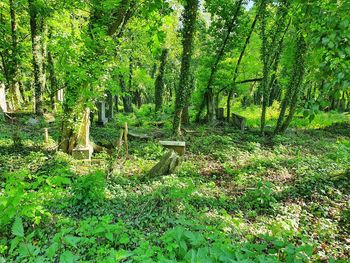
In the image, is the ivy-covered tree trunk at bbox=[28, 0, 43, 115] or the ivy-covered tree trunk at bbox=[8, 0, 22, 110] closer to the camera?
the ivy-covered tree trunk at bbox=[8, 0, 22, 110]

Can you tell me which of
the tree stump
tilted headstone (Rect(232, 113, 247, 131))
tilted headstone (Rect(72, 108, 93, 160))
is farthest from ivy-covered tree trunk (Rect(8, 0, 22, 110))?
tilted headstone (Rect(232, 113, 247, 131))

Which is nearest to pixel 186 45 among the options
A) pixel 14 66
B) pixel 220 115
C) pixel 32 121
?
pixel 220 115

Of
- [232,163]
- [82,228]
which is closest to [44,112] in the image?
[232,163]

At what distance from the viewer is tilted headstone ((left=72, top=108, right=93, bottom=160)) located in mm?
7023

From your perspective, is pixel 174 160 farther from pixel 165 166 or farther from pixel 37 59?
pixel 37 59

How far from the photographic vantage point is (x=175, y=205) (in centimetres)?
454

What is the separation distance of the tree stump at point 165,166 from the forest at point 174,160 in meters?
0.03

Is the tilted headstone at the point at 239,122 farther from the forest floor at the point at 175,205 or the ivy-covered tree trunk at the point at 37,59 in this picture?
the ivy-covered tree trunk at the point at 37,59

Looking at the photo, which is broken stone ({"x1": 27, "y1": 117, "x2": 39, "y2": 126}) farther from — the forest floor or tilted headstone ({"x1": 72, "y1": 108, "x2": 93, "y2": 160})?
tilted headstone ({"x1": 72, "y1": 108, "x2": 93, "y2": 160})

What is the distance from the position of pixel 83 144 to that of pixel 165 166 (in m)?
2.58

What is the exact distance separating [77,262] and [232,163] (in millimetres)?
5550

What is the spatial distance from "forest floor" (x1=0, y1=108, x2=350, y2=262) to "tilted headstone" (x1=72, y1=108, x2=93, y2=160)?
0.27 meters

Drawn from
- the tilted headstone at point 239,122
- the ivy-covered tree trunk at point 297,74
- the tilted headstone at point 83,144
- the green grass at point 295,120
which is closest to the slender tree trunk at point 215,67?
the tilted headstone at point 239,122

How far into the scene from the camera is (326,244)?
397 cm
